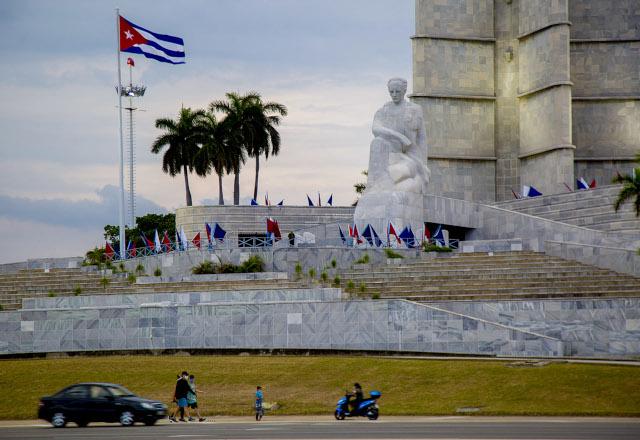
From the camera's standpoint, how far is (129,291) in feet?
151

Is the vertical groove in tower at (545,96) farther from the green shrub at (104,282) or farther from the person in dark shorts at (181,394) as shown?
the person in dark shorts at (181,394)

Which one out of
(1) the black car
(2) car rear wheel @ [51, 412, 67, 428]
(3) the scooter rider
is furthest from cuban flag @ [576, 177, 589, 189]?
(2) car rear wheel @ [51, 412, 67, 428]

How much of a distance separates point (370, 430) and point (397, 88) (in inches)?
1181

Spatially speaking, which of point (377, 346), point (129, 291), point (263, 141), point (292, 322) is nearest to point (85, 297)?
point (129, 291)

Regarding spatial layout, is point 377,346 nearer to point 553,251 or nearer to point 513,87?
point 553,251

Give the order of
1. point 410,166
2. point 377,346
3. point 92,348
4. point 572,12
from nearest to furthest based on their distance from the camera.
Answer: point 377,346
point 92,348
point 410,166
point 572,12

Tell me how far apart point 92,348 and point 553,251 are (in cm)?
1619

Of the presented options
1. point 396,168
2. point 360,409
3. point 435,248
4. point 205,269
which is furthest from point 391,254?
point 360,409

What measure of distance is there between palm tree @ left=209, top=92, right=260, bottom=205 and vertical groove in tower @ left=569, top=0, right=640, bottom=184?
58.6ft

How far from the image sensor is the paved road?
949 inches

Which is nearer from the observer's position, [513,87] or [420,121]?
[420,121]

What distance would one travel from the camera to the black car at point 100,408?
1148 inches

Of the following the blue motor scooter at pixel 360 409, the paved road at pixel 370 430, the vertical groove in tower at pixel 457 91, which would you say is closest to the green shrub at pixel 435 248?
the blue motor scooter at pixel 360 409

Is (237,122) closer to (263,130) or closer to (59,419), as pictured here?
(263,130)
